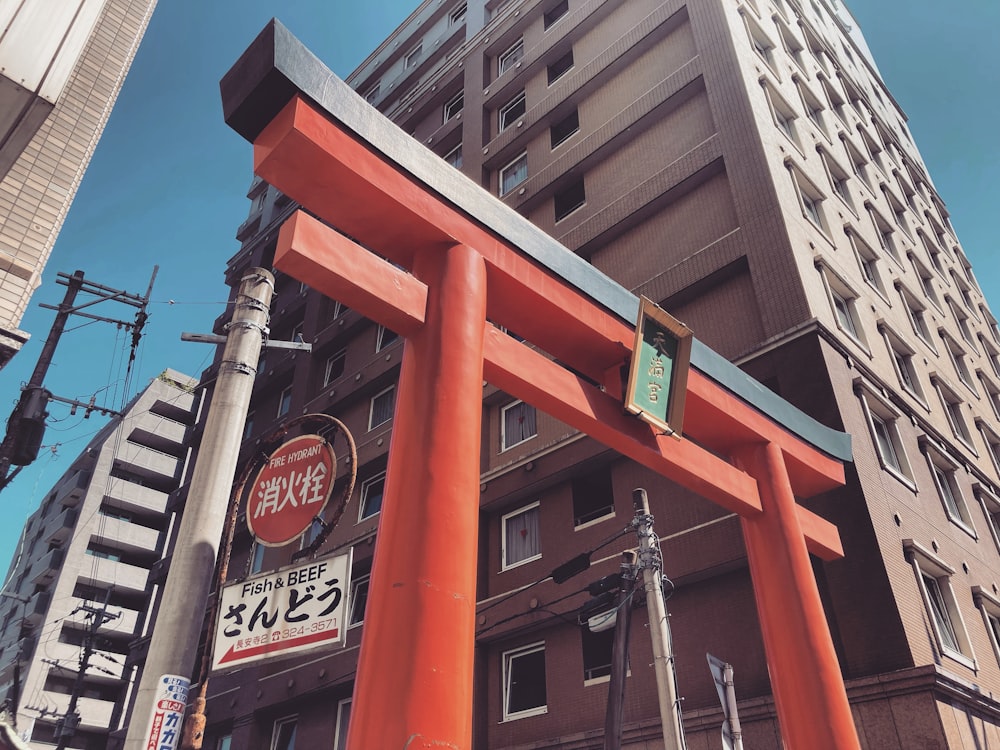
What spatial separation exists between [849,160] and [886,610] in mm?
16863

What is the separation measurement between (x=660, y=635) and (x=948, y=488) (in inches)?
454

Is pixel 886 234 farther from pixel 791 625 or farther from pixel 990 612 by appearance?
pixel 791 625

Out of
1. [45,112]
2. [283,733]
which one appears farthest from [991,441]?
[45,112]

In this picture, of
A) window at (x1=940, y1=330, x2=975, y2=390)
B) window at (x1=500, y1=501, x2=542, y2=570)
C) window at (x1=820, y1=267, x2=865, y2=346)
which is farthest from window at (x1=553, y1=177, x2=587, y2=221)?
window at (x1=940, y1=330, x2=975, y2=390)

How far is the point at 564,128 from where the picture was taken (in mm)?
22781

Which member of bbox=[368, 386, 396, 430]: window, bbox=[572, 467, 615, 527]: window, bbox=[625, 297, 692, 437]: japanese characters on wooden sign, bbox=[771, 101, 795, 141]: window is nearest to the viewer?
bbox=[625, 297, 692, 437]: japanese characters on wooden sign

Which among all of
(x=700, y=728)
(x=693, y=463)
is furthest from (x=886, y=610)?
(x=693, y=463)

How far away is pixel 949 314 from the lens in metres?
24.6

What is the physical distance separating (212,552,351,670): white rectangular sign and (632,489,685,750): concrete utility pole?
3969 millimetres

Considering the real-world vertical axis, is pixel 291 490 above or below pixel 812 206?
below

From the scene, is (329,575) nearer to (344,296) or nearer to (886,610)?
(344,296)

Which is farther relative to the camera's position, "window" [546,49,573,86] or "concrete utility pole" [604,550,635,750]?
"window" [546,49,573,86]

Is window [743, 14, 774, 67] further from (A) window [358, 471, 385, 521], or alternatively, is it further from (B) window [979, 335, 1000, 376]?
(A) window [358, 471, 385, 521]

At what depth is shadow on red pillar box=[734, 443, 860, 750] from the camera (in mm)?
8656
